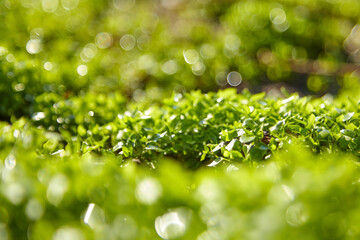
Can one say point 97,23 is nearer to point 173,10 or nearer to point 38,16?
point 38,16

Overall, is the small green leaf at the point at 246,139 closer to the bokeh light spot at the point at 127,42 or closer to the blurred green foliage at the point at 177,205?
the blurred green foliage at the point at 177,205

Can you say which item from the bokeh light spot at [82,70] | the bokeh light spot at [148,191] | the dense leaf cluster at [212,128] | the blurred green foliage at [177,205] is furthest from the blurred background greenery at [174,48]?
the bokeh light spot at [148,191]

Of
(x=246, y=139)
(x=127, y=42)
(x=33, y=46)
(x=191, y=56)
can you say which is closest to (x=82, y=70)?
(x=33, y=46)

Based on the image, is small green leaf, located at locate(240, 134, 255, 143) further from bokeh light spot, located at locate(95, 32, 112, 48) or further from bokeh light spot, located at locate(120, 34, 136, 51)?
bokeh light spot, located at locate(95, 32, 112, 48)

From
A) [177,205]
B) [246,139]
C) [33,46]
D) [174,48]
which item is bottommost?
[174,48]

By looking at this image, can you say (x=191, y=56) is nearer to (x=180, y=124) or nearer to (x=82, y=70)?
(x=82, y=70)

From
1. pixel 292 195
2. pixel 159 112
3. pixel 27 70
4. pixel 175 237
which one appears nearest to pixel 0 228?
pixel 175 237

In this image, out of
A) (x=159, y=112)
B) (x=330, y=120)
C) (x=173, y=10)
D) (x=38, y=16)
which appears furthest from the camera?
(x=173, y=10)

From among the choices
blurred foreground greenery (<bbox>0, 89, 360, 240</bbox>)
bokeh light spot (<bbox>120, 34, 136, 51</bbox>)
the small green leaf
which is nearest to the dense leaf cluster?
the small green leaf
